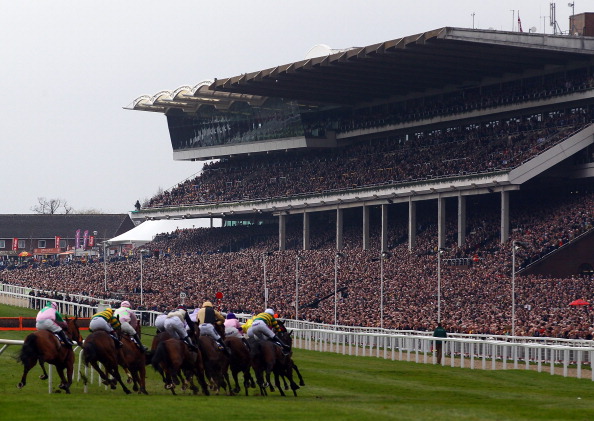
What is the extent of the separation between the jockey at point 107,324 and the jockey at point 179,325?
0.79 meters

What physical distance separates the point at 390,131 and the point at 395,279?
712 inches

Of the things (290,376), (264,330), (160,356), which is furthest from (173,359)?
(290,376)

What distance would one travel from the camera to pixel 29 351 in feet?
59.4

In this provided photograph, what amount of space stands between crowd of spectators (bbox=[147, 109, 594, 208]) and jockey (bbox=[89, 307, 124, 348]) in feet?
123

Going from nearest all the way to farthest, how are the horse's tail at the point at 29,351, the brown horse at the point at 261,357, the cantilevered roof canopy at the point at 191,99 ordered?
the horse's tail at the point at 29,351
the brown horse at the point at 261,357
the cantilevered roof canopy at the point at 191,99

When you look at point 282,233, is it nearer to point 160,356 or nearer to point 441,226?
point 441,226

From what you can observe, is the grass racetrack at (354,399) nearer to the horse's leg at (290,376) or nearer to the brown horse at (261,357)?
the horse's leg at (290,376)

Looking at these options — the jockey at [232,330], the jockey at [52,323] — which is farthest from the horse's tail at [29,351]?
the jockey at [232,330]

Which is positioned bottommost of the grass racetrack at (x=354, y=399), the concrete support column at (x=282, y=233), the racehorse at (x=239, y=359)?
the grass racetrack at (x=354, y=399)

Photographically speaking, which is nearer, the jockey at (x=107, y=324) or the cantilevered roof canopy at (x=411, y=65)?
the jockey at (x=107, y=324)

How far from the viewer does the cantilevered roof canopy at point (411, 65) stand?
2110 inches

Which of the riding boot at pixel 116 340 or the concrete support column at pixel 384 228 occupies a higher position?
the concrete support column at pixel 384 228

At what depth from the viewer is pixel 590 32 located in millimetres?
64250

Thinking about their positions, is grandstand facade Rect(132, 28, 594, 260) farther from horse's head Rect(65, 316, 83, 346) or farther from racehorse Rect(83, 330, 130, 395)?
racehorse Rect(83, 330, 130, 395)
